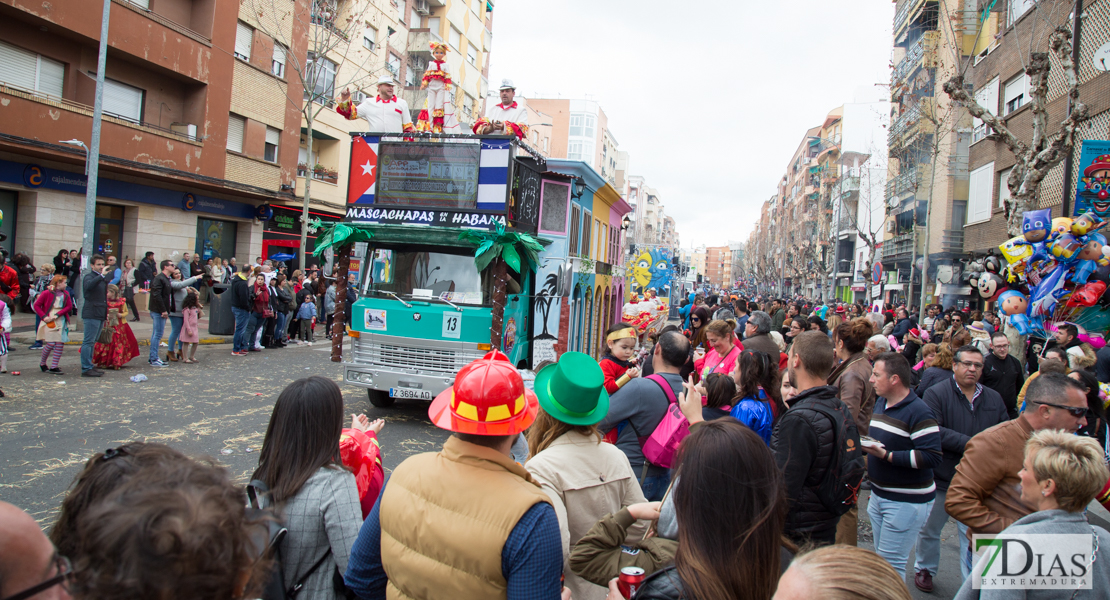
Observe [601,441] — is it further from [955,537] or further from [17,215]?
[17,215]

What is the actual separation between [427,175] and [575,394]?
21.7 ft

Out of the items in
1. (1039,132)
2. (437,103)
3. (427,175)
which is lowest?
(427,175)

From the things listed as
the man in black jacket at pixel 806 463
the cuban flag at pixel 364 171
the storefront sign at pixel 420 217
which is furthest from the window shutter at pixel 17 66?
the man in black jacket at pixel 806 463

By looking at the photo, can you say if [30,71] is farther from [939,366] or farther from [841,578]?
[841,578]

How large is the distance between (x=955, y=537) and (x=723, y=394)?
3449 mm

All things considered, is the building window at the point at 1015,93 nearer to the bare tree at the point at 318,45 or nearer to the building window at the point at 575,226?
the building window at the point at 575,226

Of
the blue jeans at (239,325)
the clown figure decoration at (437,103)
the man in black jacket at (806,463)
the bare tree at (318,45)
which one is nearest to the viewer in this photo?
the man in black jacket at (806,463)

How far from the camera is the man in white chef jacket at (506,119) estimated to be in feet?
31.4

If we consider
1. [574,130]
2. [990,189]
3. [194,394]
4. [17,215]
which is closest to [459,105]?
[17,215]

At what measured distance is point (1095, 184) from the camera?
984 centimetres

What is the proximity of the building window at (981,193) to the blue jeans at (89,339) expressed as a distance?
24.4 metres

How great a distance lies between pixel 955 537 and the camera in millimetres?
5812

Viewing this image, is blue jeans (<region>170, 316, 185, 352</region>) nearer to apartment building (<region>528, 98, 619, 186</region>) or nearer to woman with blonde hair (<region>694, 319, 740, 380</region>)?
woman with blonde hair (<region>694, 319, 740, 380</region>)

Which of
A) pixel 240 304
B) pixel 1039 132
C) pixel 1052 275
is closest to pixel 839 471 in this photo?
pixel 1052 275
